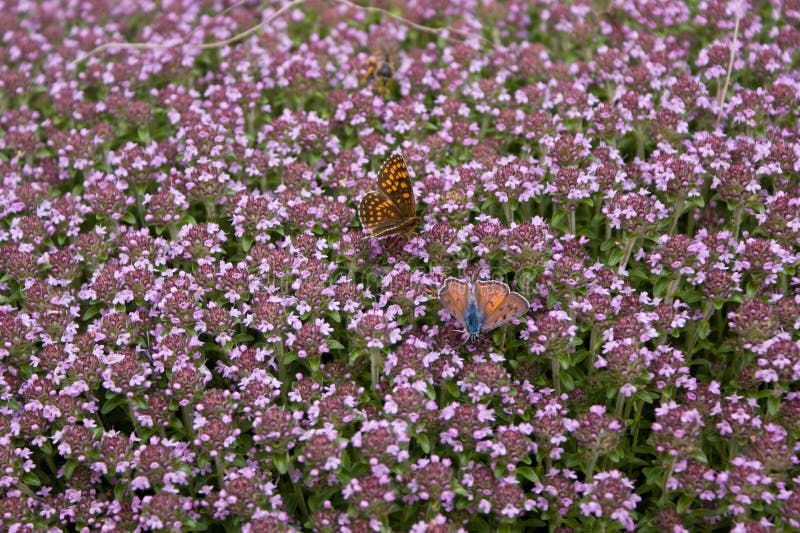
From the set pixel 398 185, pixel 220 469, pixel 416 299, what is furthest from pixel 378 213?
pixel 220 469

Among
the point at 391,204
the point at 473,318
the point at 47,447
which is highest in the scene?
the point at 391,204

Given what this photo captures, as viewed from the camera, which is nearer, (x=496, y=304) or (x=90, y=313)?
(x=496, y=304)

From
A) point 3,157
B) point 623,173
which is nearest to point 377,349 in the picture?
point 623,173

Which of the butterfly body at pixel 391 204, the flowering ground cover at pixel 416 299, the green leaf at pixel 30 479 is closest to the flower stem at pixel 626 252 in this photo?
the flowering ground cover at pixel 416 299

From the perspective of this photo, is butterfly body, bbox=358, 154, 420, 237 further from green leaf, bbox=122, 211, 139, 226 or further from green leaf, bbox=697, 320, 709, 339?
green leaf, bbox=697, 320, 709, 339

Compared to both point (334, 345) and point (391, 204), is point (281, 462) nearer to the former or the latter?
point (334, 345)

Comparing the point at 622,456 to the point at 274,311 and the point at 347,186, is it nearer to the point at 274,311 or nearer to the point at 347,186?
the point at 274,311
